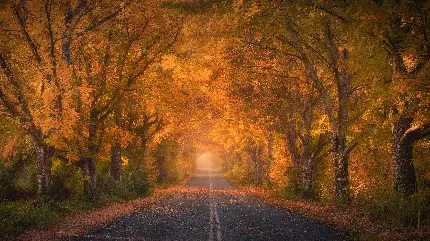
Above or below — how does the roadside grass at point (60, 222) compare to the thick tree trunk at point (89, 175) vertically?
below

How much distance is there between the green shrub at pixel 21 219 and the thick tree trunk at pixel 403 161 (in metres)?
12.9

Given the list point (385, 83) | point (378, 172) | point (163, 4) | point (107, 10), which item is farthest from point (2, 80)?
point (378, 172)

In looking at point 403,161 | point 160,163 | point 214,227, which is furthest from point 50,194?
point 160,163

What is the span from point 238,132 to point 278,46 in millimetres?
13798

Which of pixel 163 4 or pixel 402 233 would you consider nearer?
pixel 402 233

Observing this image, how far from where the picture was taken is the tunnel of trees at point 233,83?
1220cm

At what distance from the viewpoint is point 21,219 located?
1305cm

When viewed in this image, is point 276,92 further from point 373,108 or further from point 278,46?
point 373,108

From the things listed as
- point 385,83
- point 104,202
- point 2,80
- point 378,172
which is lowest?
point 104,202

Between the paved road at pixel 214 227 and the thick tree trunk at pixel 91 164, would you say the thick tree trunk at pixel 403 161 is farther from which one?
the thick tree trunk at pixel 91 164

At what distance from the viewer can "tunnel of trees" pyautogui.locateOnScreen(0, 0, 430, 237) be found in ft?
40.0

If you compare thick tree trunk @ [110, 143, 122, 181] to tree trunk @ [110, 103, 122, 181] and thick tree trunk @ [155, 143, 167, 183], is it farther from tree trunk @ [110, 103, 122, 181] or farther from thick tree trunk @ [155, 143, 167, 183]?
thick tree trunk @ [155, 143, 167, 183]

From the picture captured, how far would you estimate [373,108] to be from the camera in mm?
15031

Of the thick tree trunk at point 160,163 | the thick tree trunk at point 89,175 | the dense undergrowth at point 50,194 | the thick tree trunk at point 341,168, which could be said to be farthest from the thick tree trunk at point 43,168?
the thick tree trunk at point 160,163
